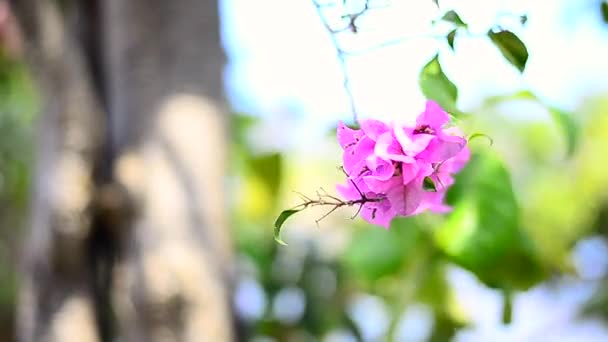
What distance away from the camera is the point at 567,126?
65cm

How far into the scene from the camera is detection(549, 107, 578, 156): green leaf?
0.65m

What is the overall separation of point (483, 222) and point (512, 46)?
0.75 ft

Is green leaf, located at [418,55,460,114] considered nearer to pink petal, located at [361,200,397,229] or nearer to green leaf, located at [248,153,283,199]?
pink petal, located at [361,200,397,229]

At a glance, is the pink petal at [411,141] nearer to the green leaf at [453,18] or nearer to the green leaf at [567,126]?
the green leaf at [453,18]

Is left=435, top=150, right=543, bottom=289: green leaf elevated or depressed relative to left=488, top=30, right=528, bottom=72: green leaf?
depressed

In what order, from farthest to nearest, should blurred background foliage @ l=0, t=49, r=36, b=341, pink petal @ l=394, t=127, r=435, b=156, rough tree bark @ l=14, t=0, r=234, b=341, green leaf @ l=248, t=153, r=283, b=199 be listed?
blurred background foliage @ l=0, t=49, r=36, b=341 < green leaf @ l=248, t=153, r=283, b=199 < rough tree bark @ l=14, t=0, r=234, b=341 < pink petal @ l=394, t=127, r=435, b=156

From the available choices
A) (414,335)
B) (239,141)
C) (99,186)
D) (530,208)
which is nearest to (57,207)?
(99,186)

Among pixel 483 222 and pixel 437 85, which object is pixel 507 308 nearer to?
pixel 483 222

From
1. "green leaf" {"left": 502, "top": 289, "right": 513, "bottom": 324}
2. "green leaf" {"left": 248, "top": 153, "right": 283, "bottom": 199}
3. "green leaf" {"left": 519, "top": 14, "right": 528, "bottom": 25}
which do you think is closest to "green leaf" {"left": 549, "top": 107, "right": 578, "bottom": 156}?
"green leaf" {"left": 502, "top": 289, "right": 513, "bottom": 324}

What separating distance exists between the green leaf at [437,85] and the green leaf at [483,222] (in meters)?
0.20

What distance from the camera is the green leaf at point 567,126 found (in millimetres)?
648

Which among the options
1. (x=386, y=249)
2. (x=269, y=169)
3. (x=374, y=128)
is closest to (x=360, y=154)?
(x=374, y=128)

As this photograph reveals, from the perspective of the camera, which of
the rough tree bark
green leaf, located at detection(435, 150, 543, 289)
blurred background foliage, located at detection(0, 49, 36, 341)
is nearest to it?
green leaf, located at detection(435, 150, 543, 289)

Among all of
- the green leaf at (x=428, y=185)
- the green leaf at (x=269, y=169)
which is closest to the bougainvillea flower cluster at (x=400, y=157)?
the green leaf at (x=428, y=185)
